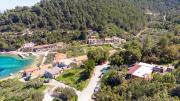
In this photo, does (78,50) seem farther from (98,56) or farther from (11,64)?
(98,56)

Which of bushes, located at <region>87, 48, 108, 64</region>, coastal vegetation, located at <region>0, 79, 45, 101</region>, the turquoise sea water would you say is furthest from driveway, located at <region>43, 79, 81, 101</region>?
the turquoise sea water

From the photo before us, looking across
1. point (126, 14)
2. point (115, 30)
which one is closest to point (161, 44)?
point (115, 30)

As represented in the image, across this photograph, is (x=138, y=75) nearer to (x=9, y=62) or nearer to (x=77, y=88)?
(x=77, y=88)

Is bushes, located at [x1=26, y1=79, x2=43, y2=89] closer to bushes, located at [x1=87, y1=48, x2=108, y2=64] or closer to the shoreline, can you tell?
the shoreline

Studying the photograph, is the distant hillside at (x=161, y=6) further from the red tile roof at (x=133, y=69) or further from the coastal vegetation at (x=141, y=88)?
the coastal vegetation at (x=141, y=88)

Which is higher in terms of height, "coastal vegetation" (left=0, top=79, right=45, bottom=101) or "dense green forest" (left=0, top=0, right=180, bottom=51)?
"dense green forest" (left=0, top=0, right=180, bottom=51)

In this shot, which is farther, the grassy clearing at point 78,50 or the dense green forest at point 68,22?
the dense green forest at point 68,22

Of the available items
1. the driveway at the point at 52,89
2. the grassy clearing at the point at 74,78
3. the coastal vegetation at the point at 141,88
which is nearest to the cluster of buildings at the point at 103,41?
the grassy clearing at the point at 74,78
